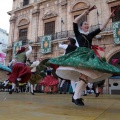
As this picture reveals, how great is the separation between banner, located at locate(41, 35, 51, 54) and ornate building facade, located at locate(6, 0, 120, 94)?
0.92 feet

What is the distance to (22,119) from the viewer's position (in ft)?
5.60

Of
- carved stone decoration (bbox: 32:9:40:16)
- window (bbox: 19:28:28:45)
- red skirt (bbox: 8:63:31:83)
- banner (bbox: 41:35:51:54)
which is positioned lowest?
red skirt (bbox: 8:63:31:83)

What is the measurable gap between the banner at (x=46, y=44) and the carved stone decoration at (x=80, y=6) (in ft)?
11.6

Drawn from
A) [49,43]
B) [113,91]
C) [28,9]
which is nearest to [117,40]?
[113,91]

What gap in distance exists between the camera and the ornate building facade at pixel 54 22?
14.7 m

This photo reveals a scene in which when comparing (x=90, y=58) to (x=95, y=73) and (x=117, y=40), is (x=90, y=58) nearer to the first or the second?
(x=95, y=73)

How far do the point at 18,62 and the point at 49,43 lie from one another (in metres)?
10.5

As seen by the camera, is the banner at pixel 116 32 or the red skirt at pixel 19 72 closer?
the red skirt at pixel 19 72

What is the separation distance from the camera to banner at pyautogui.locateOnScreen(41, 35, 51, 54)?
663 inches

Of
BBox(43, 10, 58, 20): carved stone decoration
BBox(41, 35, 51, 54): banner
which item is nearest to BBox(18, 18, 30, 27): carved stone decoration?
BBox(43, 10, 58, 20): carved stone decoration

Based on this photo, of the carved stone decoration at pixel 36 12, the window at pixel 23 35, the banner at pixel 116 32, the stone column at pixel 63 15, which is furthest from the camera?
the window at pixel 23 35

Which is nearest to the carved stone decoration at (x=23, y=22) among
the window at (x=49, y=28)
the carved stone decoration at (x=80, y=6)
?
the window at (x=49, y=28)

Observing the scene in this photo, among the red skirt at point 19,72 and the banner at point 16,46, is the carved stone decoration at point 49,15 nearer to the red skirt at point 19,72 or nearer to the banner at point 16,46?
the banner at point 16,46

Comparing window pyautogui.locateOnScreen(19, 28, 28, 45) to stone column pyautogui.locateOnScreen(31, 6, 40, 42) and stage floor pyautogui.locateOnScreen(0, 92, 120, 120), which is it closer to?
stone column pyautogui.locateOnScreen(31, 6, 40, 42)
